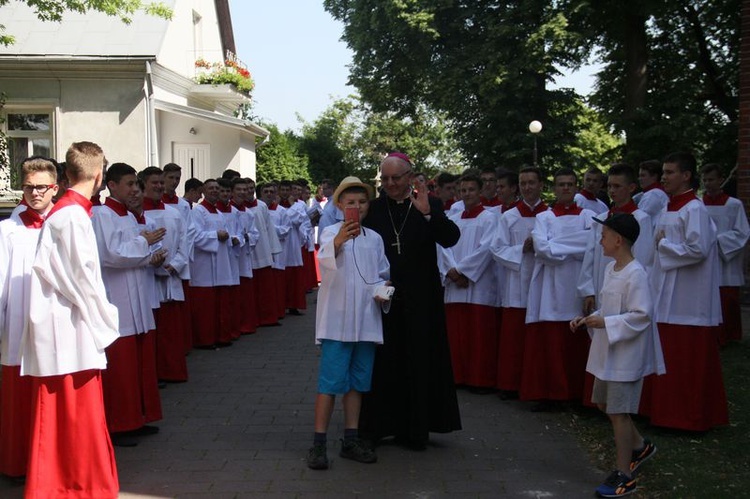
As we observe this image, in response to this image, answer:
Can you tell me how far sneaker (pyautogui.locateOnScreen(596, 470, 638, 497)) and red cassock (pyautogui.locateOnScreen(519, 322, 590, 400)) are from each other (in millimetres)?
2558

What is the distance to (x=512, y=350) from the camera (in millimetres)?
8891

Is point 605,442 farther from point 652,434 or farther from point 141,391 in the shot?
point 141,391

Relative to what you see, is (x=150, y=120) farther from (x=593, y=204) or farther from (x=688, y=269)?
(x=688, y=269)

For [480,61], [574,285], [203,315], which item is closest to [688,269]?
[574,285]

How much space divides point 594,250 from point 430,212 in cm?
190

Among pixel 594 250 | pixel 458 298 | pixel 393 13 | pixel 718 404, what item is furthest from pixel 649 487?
pixel 393 13

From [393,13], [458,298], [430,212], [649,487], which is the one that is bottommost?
[649,487]

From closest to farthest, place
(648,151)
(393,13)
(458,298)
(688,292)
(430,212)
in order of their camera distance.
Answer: (430,212)
(688,292)
(458,298)
(648,151)
(393,13)

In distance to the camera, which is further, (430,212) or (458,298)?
(458,298)

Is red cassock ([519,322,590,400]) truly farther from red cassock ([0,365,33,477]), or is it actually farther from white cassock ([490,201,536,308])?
red cassock ([0,365,33,477])

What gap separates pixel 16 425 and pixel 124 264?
1537mm

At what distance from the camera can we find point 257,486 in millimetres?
5949

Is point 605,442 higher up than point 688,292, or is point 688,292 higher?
point 688,292

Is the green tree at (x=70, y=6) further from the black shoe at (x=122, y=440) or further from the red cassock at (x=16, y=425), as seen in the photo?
the red cassock at (x=16, y=425)
